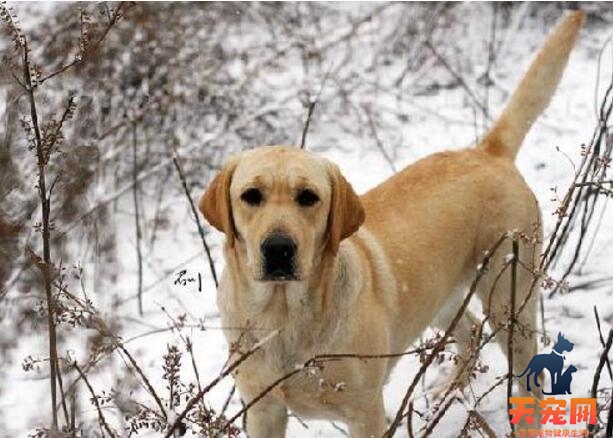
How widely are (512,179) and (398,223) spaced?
60 cm

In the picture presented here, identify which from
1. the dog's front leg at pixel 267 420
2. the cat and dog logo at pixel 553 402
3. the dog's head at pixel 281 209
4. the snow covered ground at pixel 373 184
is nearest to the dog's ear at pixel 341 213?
the dog's head at pixel 281 209

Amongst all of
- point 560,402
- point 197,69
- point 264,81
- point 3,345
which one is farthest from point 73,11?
point 560,402

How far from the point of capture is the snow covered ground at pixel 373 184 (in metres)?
4.38

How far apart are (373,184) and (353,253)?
331 cm

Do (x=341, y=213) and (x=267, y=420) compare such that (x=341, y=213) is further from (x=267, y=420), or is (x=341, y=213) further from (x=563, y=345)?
(x=563, y=345)

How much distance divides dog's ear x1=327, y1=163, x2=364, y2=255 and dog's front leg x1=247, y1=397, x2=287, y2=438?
0.75 m

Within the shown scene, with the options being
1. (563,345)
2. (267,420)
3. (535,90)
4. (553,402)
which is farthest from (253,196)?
(563,345)

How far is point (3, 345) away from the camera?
3836mm

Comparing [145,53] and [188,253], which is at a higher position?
[145,53]

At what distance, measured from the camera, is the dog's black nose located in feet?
9.33

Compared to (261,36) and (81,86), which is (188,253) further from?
(261,36)

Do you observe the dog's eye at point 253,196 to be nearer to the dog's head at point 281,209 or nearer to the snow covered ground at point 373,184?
the dog's head at point 281,209

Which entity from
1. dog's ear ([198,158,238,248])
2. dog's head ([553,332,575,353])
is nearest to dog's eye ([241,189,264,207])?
dog's ear ([198,158,238,248])

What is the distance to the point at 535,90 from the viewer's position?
4094 millimetres
